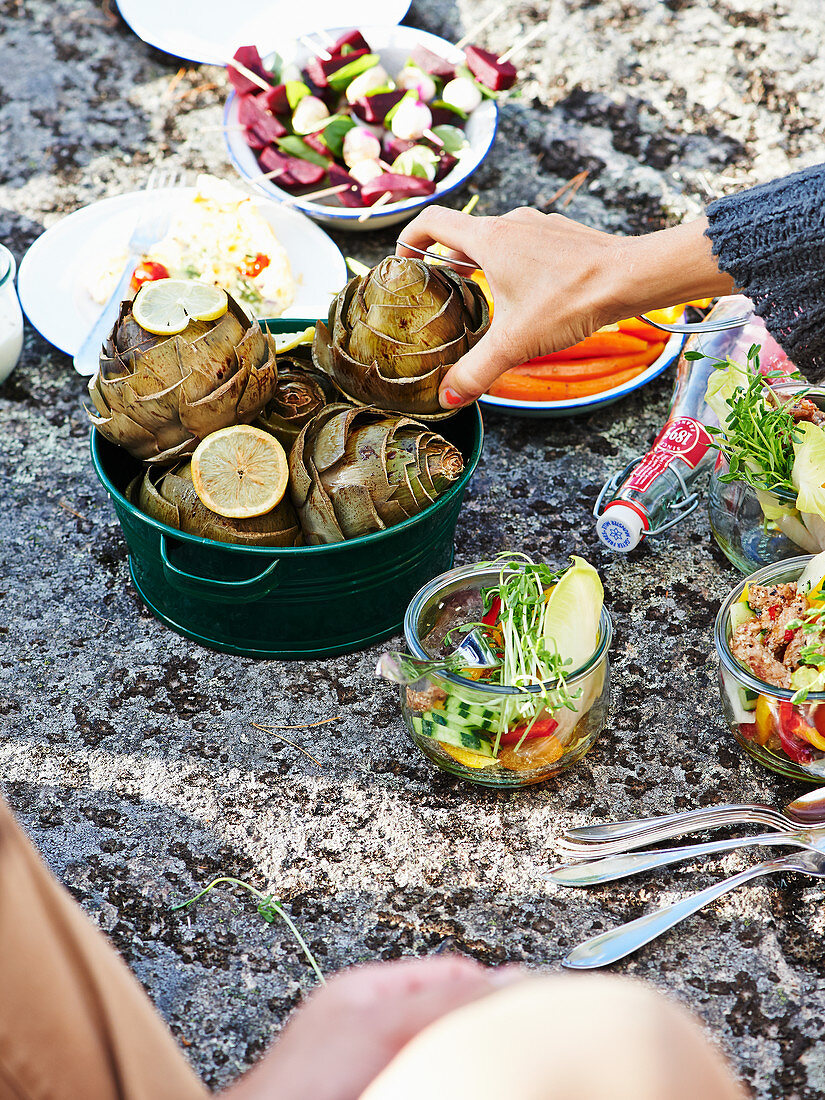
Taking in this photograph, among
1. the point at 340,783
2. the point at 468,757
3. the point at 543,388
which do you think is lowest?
the point at 340,783

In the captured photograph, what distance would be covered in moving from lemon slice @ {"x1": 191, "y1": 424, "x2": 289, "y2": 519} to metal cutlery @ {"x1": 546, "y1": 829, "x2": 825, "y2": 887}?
2.11 feet

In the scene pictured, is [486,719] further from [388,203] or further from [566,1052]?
[388,203]

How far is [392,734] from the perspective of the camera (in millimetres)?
1494

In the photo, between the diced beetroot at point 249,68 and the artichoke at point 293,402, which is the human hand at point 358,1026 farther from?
the diced beetroot at point 249,68

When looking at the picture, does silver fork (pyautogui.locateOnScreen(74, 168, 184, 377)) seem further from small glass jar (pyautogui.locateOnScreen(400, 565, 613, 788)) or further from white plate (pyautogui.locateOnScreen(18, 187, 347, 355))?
small glass jar (pyautogui.locateOnScreen(400, 565, 613, 788))

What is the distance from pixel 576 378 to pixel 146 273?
0.88 metres

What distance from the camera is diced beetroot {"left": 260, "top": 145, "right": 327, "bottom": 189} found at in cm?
232

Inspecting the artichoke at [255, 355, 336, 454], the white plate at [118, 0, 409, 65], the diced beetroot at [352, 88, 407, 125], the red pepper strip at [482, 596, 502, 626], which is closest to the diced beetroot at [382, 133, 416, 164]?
the diced beetroot at [352, 88, 407, 125]

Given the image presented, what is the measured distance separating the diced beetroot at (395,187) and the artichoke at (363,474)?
39.8 inches

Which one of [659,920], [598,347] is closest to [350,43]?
[598,347]

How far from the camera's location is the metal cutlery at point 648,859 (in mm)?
1274

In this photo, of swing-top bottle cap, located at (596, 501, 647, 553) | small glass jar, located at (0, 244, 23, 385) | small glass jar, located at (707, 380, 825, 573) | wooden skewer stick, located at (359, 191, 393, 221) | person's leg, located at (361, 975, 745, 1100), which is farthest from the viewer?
wooden skewer stick, located at (359, 191, 393, 221)

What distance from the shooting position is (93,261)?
2.10m

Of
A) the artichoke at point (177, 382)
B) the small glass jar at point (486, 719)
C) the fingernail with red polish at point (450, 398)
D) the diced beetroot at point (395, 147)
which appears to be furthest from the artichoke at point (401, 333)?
the diced beetroot at point (395, 147)
